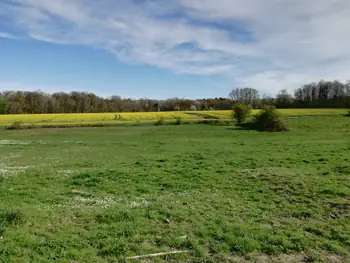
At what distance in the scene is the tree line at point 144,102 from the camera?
12838 cm

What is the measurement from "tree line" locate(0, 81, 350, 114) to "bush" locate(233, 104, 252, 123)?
141ft

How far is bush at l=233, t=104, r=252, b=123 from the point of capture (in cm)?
7225

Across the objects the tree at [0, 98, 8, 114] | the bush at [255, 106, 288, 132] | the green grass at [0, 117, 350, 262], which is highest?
the tree at [0, 98, 8, 114]

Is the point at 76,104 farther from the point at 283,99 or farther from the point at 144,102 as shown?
the point at 283,99

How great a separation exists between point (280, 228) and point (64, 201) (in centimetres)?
828

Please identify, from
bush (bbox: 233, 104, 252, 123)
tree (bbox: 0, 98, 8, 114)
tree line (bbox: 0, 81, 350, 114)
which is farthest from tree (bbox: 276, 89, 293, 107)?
tree (bbox: 0, 98, 8, 114)

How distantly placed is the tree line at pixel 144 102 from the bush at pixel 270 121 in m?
51.9

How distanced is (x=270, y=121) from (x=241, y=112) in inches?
498

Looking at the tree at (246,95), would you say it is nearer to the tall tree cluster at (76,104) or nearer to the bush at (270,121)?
the tall tree cluster at (76,104)

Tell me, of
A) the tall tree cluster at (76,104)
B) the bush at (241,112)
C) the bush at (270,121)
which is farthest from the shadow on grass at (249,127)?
the tall tree cluster at (76,104)

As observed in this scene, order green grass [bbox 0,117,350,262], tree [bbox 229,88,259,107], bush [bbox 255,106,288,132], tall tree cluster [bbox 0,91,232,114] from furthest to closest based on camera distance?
tree [bbox 229,88,259,107] < tall tree cluster [bbox 0,91,232,114] < bush [bbox 255,106,288,132] < green grass [bbox 0,117,350,262]

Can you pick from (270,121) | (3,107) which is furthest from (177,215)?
(3,107)

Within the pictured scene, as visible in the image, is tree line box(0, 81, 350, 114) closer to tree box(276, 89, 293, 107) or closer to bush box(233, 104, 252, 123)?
tree box(276, 89, 293, 107)

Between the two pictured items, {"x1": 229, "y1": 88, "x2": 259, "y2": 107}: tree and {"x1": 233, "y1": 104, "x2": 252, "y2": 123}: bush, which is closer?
{"x1": 233, "y1": 104, "x2": 252, "y2": 123}: bush
